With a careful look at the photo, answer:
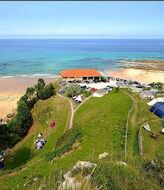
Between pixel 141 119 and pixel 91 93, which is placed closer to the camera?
pixel 141 119

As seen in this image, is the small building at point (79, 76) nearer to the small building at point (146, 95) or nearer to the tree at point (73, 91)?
the tree at point (73, 91)

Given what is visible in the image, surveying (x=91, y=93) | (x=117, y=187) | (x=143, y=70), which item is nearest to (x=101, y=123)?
(x=91, y=93)

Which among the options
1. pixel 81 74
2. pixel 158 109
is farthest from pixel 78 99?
pixel 81 74

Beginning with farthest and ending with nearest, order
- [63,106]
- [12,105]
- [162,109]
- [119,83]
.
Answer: [119,83] → [12,105] → [63,106] → [162,109]

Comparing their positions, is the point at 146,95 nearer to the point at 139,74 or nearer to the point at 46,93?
the point at 46,93

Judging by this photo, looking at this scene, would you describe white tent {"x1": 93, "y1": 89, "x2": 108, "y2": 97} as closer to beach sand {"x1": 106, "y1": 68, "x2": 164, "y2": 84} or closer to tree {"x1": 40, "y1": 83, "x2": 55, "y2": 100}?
tree {"x1": 40, "y1": 83, "x2": 55, "y2": 100}

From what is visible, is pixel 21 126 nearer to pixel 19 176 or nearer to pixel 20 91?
pixel 19 176

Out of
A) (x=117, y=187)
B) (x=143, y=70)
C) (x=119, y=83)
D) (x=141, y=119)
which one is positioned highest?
(x=117, y=187)

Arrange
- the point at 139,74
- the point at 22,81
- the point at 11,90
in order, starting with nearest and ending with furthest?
1. the point at 11,90
2. the point at 22,81
3. the point at 139,74
